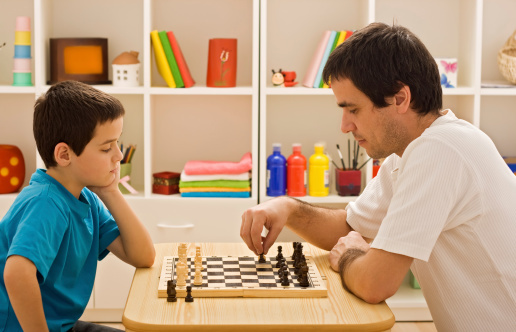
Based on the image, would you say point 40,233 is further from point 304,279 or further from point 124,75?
point 124,75

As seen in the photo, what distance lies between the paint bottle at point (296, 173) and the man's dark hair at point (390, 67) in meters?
1.54

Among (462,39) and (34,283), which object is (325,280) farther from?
(462,39)

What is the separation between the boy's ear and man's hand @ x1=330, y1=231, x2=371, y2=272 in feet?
2.38

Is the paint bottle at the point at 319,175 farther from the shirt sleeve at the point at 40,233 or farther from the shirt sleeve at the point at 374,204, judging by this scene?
the shirt sleeve at the point at 40,233

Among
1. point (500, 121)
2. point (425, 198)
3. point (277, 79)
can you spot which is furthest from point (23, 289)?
point (500, 121)

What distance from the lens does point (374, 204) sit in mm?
1951

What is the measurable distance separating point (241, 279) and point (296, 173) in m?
1.66

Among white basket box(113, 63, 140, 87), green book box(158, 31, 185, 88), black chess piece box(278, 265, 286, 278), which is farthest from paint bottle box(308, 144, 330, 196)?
black chess piece box(278, 265, 286, 278)

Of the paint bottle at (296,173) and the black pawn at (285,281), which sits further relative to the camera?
the paint bottle at (296,173)

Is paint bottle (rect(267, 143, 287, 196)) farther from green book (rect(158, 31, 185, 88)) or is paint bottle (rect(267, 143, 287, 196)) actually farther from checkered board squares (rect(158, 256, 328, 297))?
checkered board squares (rect(158, 256, 328, 297))

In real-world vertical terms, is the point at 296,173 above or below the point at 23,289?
above

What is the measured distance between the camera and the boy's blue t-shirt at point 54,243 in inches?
62.7

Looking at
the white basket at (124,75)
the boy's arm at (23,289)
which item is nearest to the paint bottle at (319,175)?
the white basket at (124,75)

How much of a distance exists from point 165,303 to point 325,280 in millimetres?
403
